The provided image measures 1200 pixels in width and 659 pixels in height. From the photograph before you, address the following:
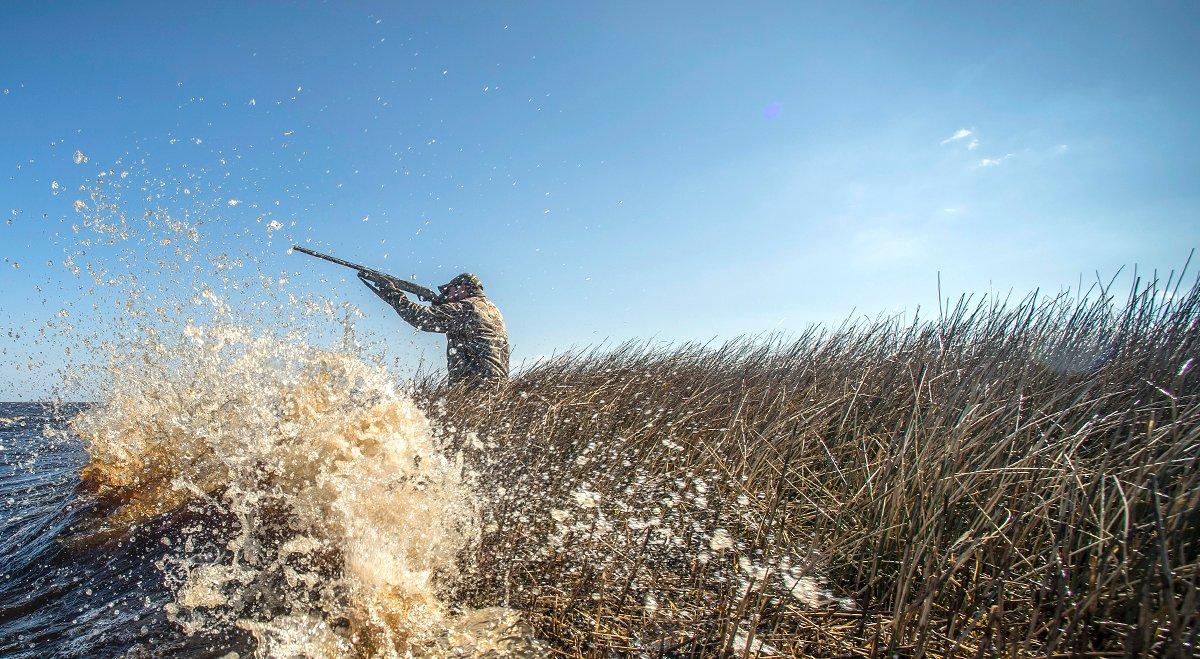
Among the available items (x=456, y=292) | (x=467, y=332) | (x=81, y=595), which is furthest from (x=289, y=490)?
(x=456, y=292)

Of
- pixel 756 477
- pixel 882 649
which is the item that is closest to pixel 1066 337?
pixel 756 477

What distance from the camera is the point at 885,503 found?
7.10 feet

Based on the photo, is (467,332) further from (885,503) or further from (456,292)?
(885,503)

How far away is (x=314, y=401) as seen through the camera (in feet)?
13.4

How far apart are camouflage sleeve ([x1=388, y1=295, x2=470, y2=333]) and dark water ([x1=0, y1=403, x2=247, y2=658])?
3394 millimetres

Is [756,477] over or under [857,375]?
under

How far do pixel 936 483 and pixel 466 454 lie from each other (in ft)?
10.6

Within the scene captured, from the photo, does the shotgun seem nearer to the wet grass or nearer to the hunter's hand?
the hunter's hand

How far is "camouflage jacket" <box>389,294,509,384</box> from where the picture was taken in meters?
6.31

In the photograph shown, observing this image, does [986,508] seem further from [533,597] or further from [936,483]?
[533,597]

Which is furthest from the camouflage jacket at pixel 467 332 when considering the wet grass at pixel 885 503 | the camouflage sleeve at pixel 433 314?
the wet grass at pixel 885 503

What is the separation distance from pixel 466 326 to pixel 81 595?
4.21 metres

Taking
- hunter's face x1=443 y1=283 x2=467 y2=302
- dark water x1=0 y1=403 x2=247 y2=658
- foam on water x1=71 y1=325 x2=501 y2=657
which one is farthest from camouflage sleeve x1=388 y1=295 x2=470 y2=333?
Result: dark water x1=0 y1=403 x2=247 y2=658

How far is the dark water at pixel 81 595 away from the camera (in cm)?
196
